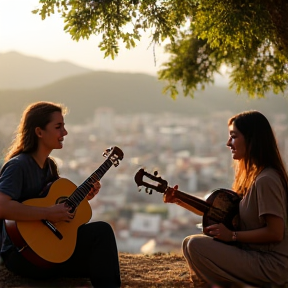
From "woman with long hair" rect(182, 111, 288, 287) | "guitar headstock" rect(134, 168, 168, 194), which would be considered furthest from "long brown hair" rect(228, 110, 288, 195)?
"guitar headstock" rect(134, 168, 168, 194)

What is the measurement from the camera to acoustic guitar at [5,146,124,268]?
3236 millimetres

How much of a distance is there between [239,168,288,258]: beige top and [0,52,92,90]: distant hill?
8513mm

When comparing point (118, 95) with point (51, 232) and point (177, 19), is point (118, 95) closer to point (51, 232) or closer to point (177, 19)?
point (177, 19)

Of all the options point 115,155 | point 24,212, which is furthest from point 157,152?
point 24,212

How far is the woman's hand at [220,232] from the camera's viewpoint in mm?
3359

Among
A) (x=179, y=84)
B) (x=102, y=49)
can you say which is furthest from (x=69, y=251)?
(x=179, y=84)

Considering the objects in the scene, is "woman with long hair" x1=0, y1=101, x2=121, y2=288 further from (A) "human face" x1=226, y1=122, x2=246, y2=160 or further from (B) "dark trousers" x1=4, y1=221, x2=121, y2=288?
(A) "human face" x1=226, y1=122, x2=246, y2=160

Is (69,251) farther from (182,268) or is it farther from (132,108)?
(132,108)

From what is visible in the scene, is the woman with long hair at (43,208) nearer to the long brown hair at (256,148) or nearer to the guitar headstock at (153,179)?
the guitar headstock at (153,179)

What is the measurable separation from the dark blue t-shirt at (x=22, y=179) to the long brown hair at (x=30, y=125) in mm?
101

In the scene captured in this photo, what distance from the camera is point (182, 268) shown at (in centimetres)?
439

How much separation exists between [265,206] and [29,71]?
13441 millimetres

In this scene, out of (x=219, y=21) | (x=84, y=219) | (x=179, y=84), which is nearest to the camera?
(x=84, y=219)

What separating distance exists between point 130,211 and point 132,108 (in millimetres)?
2838
